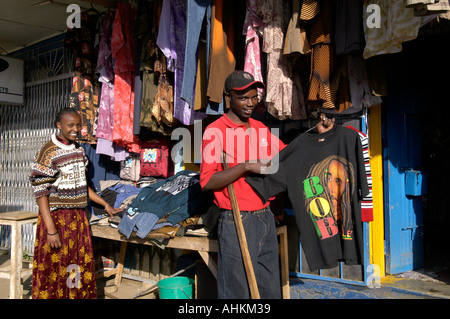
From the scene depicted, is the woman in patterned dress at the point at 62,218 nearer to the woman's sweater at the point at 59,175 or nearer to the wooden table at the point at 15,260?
the woman's sweater at the point at 59,175

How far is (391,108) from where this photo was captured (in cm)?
454

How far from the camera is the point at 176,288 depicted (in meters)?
4.18

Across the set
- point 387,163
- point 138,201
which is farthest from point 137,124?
point 387,163

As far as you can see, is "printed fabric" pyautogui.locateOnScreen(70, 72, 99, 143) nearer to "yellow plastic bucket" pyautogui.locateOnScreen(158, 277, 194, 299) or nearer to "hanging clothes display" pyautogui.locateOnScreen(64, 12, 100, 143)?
"hanging clothes display" pyautogui.locateOnScreen(64, 12, 100, 143)

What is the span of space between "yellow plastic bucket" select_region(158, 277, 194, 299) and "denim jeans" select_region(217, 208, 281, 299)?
60.0 inches

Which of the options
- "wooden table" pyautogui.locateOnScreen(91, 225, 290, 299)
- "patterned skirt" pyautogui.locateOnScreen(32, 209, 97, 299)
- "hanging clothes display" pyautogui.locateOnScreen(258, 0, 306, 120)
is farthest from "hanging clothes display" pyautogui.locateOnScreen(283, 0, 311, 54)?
"patterned skirt" pyautogui.locateOnScreen(32, 209, 97, 299)

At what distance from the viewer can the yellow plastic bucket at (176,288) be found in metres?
4.18

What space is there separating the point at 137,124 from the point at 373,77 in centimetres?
286

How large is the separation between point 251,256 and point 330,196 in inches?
41.7

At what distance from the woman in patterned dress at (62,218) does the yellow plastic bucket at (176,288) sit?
787mm

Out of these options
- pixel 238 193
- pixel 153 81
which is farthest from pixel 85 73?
pixel 238 193

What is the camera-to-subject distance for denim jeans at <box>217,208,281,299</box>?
2738 mm

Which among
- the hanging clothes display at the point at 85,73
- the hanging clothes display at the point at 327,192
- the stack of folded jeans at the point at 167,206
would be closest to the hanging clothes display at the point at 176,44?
the stack of folded jeans at the point at 167,206

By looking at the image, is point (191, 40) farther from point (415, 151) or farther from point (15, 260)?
point (15, 260)
